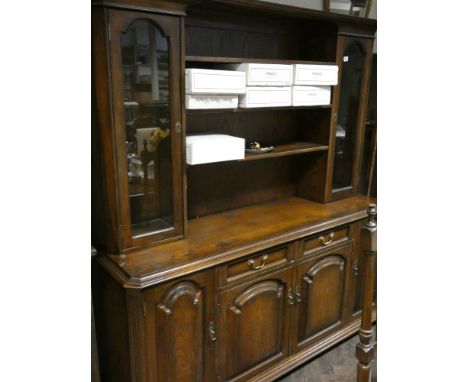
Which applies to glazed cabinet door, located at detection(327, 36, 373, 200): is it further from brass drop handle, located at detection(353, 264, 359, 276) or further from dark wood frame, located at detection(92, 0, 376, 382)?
brass drop handle, located at detection(353, 264, 359, 276)

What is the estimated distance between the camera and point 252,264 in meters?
1.78

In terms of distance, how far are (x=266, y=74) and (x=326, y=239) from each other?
891mm

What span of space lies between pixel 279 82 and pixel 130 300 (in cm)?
117

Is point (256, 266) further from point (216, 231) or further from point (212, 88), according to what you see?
point (212, 88)

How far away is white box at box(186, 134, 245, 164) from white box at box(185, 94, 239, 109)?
0.15 metres

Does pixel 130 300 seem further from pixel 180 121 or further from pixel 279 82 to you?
pixel 279 82

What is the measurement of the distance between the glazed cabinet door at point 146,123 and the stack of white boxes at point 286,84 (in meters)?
0.38

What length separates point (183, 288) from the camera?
1558 mm

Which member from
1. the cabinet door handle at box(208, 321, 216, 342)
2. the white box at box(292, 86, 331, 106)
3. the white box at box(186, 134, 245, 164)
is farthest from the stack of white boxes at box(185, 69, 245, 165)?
the cabinet door handle at box(208, 321, 216, 342)

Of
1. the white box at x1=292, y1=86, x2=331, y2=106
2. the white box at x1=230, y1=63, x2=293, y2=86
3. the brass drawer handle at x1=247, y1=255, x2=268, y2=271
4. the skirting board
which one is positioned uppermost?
the white box at x1=230, y1=63, x2=293, y2=86

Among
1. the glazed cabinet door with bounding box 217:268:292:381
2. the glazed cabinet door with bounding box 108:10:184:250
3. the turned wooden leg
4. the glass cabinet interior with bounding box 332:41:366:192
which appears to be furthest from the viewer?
the glass cabinet interior with bounding box 332:41:366:192

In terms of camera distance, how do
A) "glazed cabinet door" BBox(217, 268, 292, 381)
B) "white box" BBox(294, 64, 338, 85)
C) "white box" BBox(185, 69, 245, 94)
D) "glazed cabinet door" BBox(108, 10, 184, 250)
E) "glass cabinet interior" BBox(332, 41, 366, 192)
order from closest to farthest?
"glazed cabinet door" BBox(108, 10, 184, 250) → "white box" BBox(185, 69, 245, 94) → "glazed cabinet door" BBox(217, 268, 292, 381) → "white box" BBox(294, 64, 338, 85) → "glass cabinet interior" BBox(332, 41, 366, 192)

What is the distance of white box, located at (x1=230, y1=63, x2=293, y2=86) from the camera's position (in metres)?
1.78
